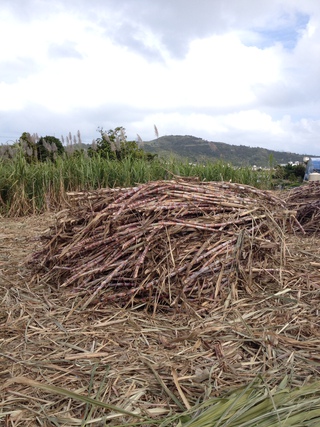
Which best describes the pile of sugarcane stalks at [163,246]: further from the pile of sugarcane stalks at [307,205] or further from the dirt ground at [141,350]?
the pile of sugarcane stalks at [307,205]

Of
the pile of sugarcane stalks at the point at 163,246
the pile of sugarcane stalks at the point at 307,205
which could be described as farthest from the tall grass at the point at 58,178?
the pile of sugarcane stalks at the point at 163,246

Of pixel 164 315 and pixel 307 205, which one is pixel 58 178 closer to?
pixel 307 205

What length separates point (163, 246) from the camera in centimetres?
247

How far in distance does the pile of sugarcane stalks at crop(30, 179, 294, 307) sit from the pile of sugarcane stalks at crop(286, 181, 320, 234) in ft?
4.63

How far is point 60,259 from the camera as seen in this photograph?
2697mm

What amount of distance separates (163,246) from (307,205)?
2660 mm

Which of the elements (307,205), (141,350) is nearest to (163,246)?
(141,350)

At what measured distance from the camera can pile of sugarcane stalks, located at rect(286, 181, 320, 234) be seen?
4.27 meters

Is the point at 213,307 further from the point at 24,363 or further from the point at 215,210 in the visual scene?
the point at 24,363

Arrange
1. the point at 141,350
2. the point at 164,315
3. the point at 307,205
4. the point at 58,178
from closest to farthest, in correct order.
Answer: the point at 141,350, the point at 164,315, the point at 307,205, the point at 58,178

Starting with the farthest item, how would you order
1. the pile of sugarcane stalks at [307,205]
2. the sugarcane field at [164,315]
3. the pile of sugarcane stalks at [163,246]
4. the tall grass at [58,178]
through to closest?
the tall grass at [58,178], the pile of sugarcane stalks at [307,205], the pile of sugarcane stalks at [163,246], the sugarcane field at [164,315]

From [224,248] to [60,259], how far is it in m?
1.07

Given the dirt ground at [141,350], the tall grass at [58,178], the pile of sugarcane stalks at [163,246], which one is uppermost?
the tall grass at [58,178]

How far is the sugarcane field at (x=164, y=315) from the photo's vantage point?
1.43m
